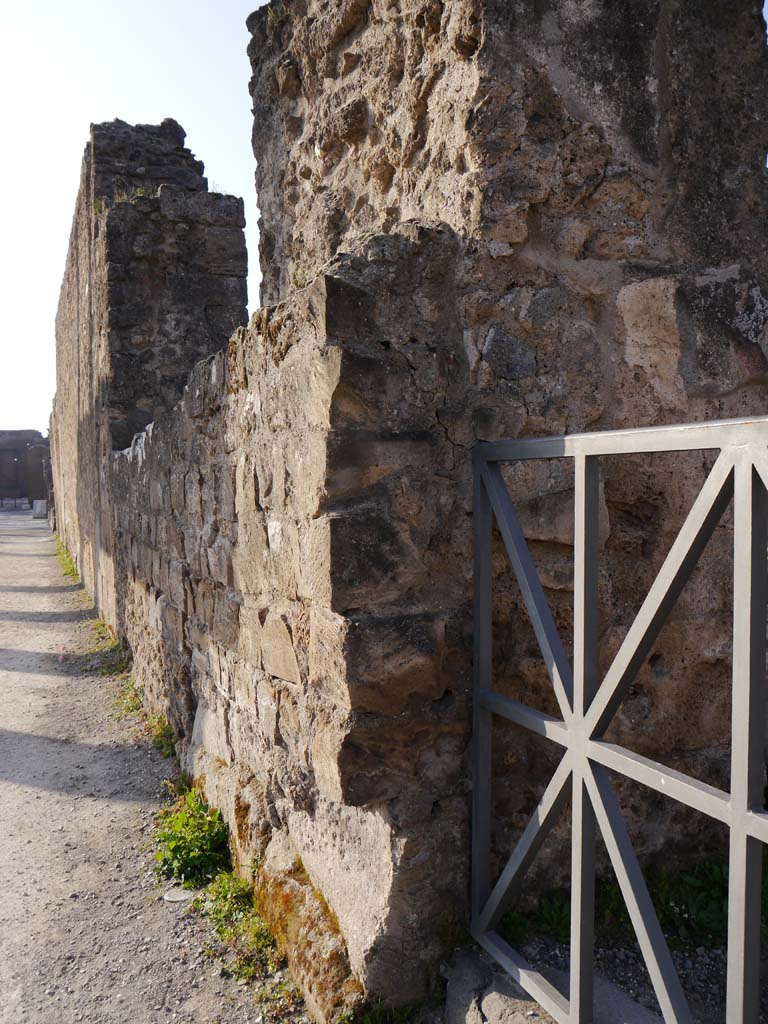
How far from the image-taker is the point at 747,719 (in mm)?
1274

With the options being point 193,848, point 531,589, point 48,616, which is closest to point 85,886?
point 193,848

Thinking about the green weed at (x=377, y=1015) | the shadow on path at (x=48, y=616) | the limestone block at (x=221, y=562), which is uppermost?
the limestone block at (x=221, y=562)

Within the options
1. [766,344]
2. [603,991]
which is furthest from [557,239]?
[603,991]

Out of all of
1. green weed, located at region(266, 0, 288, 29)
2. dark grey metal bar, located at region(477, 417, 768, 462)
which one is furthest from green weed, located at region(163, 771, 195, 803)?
green weed, located at region(266, 0, 288, 29)

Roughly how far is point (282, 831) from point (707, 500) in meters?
1.85

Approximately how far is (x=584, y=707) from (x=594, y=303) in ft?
3.32

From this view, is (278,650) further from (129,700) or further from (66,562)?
(66,562)

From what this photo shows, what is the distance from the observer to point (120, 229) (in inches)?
259

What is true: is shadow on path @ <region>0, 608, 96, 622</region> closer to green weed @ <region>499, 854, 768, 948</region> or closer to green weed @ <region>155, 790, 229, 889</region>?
green weed @ <region>155, 790, 229, 889</region>

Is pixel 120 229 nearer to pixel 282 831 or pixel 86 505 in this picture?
pixel 86 505

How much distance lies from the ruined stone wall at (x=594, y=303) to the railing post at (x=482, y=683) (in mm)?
56

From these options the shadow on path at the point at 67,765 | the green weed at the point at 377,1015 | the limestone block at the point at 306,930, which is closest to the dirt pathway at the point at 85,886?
the shadow on path at the point at 67,765

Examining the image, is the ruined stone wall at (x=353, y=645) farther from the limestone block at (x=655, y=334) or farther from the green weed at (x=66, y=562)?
the green weed at (x=66, y=562)

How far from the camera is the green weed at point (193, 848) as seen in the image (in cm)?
297
